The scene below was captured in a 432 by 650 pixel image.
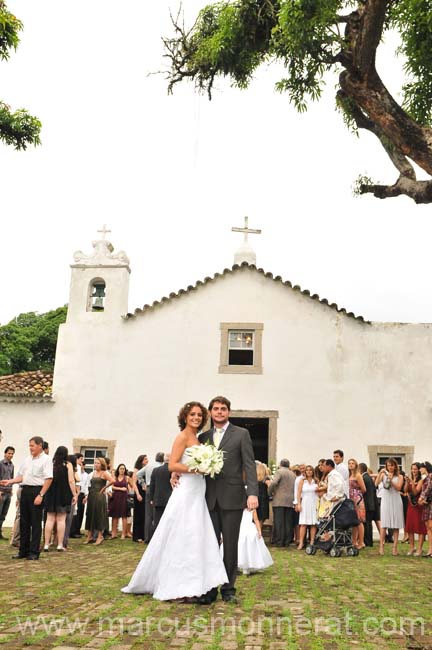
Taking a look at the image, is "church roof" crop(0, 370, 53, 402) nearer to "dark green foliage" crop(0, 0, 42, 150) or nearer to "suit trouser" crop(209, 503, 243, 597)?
"dark green foliage" crop(0, 0, 42, 150)

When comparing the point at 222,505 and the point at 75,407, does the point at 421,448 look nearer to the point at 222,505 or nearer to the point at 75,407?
the point at 75,407

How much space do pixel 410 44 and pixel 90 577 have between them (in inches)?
336

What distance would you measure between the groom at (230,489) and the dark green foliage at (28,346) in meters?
35.0

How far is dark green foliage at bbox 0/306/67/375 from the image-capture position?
130 feet

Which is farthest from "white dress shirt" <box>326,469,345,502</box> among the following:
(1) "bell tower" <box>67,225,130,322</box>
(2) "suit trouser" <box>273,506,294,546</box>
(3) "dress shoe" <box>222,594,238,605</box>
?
(1) "bell tower" <box>67,225,130,322</box>

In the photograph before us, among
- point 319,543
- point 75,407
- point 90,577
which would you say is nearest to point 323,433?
point 319,543

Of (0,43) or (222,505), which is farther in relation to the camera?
(0,43)

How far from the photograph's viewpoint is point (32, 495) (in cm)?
922

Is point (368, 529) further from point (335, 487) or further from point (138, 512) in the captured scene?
point (138, 512)

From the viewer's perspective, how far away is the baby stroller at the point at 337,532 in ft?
36.8

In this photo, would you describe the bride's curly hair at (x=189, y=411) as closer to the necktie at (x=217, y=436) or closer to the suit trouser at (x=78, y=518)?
the necktie at (x=217, y=436)

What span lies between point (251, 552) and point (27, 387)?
11485 mm

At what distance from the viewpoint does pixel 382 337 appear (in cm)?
1766

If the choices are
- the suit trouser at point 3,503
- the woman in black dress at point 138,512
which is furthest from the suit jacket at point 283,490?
the suit trouser at point 3,503
